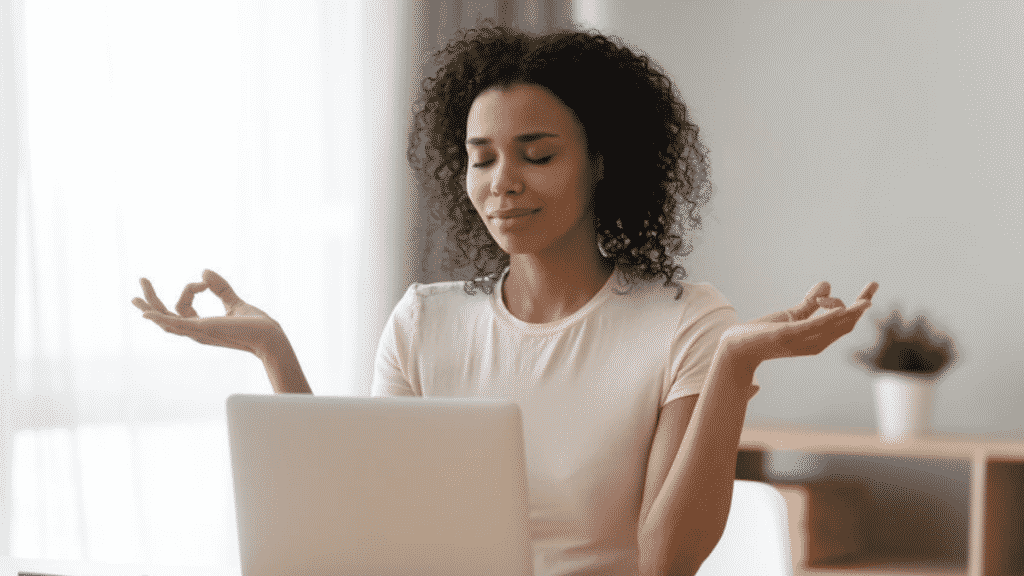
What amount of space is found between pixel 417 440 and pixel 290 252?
1.87m

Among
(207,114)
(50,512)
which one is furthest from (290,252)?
(50,512)

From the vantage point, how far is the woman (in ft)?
3.90

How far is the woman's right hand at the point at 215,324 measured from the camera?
46.6 inches

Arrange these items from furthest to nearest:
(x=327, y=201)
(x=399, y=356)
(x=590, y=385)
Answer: (x=327, y=201) < (x=399, y=356) < (x=590, y=385)

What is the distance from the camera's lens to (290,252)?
2.62 metres

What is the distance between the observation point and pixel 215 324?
3.95 feet

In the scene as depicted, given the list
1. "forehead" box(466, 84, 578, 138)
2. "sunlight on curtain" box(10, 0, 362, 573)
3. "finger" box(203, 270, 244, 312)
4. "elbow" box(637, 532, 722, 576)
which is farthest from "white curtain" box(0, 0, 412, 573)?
"elbow" box(637, 532, 722, 576)

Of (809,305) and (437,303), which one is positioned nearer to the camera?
(809,305)

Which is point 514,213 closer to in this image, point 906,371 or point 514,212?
point 514,212

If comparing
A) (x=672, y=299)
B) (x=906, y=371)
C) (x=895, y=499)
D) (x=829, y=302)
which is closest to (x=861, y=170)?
(x=906, y=371)

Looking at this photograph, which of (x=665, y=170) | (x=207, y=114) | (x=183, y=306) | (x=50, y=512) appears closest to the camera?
(x=183, y=306)

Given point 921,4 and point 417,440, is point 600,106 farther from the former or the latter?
point 921,4

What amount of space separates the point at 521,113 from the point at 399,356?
15.7 inches

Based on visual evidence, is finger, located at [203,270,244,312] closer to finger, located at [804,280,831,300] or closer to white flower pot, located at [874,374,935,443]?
finger, located at [804,280,831,300]
